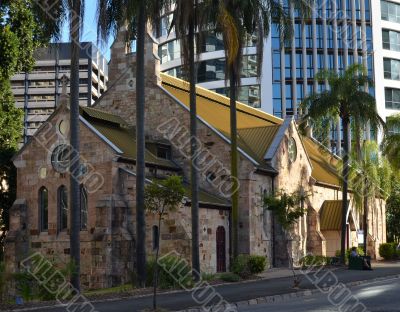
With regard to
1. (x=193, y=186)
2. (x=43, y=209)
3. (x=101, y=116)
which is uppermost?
(x=101, y=116)

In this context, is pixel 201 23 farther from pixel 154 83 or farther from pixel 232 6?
pixel 154 83

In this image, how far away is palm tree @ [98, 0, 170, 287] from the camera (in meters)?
24.9

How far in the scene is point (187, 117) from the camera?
39000 mm

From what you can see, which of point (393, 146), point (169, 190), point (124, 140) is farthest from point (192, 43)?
point (393, 146)

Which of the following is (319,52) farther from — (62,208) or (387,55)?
(62,208)

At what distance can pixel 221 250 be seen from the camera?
116ft

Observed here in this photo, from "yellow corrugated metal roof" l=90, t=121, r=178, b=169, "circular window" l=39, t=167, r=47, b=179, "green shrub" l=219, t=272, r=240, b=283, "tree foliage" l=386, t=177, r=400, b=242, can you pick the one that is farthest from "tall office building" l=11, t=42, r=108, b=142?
"green shrub" l=219, t=272, r=240, b=283

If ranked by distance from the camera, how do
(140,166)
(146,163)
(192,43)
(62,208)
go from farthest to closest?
(146,163), (62,208), (192,43), (140,166)

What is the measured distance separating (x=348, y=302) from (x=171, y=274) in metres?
7.69

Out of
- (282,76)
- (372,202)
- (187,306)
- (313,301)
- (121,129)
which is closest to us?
(187,306)

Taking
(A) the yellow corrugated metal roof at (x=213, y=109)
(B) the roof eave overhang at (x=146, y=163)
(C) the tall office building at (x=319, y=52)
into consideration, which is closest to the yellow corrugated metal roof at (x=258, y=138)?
(A) the yellow corrugated metal roof at (x=213, y=109)

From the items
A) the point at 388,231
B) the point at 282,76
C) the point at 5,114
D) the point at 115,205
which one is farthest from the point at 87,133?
the point at 282,76

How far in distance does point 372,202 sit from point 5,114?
101 ft

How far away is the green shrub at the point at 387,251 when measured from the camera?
51.1 m
